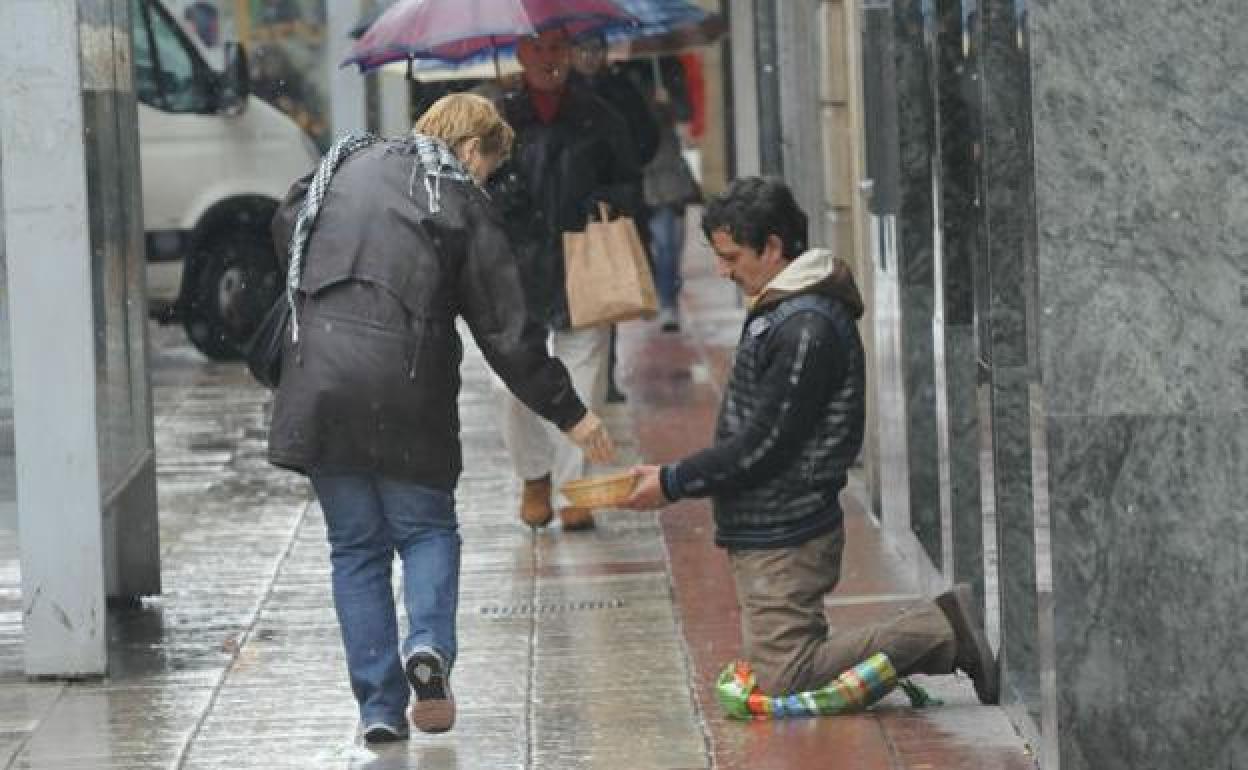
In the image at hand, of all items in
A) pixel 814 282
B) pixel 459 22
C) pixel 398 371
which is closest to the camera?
pixel 398 371

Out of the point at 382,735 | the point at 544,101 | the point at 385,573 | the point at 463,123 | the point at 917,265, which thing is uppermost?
the point at 463,123

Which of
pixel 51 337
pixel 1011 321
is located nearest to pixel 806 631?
pixel 1011 321

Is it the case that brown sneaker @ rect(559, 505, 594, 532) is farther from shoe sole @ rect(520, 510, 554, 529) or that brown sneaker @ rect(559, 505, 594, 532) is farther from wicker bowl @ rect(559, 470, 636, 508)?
wicker bowl @ rect(559, 470, 636, 508)

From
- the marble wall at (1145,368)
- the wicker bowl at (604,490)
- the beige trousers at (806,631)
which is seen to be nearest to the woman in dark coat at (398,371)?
the wicker bowl at (604,490)

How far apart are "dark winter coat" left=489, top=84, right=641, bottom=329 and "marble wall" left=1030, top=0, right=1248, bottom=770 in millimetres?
4588

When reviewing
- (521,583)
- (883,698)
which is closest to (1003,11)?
(883,698)

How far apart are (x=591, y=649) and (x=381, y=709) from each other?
4.18 ft

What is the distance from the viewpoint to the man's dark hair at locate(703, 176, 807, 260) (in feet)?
24.1

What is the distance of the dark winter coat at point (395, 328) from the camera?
7.11 m

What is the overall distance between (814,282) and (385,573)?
127cm

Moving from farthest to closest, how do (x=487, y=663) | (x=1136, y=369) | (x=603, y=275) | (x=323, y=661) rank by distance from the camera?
(x=603, y=275) < (x=323, y=661) < (x=487, y=663) < (x=1136, y=369)

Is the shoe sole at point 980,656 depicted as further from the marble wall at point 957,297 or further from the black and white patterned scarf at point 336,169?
the black and white patterned scarf at point 336,169

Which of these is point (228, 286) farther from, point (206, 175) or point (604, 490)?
point (604, 490)

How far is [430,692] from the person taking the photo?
23.6ft
